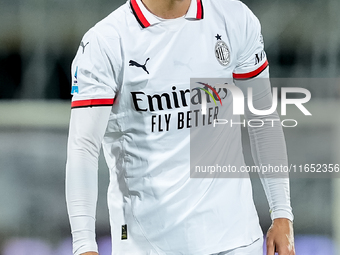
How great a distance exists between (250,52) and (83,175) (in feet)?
1.74

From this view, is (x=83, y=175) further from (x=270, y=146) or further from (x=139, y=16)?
(x=270, y=146)

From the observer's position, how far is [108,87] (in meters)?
1.07

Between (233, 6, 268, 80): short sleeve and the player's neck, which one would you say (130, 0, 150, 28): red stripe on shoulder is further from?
(233, 6, 268, 80): short sleeve

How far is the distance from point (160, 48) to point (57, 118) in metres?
1.14

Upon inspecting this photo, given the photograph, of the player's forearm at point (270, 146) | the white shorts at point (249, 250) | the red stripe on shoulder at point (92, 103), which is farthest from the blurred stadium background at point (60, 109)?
the red stripe on shoulder at point (92, 103)

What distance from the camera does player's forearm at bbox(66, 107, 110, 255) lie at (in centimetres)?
103

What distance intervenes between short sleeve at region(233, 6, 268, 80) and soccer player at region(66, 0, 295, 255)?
0.09 ft

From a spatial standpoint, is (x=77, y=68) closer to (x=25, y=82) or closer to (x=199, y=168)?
(x=199, y=168)

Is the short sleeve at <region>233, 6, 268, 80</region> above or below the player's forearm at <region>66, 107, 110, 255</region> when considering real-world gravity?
above

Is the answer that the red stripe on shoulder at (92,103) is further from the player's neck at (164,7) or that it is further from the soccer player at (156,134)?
the player's neck at (164,7)

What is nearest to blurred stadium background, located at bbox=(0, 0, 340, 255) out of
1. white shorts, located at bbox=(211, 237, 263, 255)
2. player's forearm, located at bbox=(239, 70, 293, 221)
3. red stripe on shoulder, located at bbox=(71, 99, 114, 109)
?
player's forearm, located at bbox=(239, 70, 293, 221)

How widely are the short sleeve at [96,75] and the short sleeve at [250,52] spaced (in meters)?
0.33

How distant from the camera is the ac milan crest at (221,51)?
1.15 meters

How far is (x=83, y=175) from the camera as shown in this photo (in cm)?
104
